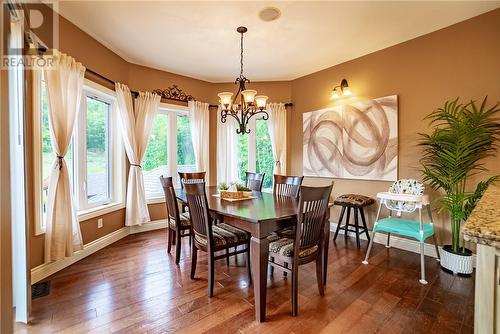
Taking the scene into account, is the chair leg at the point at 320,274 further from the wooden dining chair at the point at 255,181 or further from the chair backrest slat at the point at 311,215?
the wooden dining chair at the point at 255,181

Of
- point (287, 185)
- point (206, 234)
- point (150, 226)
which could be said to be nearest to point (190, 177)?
point (150, 226)

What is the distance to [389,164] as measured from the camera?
133 inches

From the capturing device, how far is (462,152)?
8.34 feet

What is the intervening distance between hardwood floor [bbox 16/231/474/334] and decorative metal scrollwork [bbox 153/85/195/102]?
271 centimetres

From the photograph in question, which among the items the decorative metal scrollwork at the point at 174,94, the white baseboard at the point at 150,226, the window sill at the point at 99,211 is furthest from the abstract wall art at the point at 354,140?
the window sill at the point at 99,211

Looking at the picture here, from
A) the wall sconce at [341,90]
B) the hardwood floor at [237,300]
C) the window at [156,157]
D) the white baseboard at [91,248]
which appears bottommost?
the hardwood floor at [237,300]

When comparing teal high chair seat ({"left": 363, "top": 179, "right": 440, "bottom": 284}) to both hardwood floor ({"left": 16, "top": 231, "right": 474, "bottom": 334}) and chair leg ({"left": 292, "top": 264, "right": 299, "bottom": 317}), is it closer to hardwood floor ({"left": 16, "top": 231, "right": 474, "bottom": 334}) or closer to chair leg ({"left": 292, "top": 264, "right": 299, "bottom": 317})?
hardwood floor ({"left": 16, "top": 231, "right": 474, "bottom": 334})

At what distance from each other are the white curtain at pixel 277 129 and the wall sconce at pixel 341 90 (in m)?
1.03

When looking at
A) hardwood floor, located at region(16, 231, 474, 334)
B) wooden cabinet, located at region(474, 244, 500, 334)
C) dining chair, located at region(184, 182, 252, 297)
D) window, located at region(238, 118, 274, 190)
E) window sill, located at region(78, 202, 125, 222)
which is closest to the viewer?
wooden cabinet, located at region(474, 244, 500, 334)

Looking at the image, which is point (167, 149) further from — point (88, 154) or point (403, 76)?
point (403, 76)

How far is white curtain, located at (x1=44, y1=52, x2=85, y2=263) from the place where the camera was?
2479 millimetres

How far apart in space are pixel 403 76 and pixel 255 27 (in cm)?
210

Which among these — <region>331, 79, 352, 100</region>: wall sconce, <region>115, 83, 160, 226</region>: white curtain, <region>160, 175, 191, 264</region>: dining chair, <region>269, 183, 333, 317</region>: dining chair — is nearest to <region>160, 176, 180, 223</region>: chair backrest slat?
<region>160, 175, 191, 264</region>: dining chair

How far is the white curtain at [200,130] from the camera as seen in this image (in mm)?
4457
